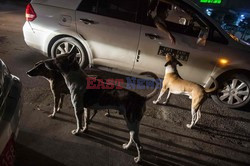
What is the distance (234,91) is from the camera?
13.4 feet

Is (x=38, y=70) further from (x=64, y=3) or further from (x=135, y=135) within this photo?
(x=64, y=3)

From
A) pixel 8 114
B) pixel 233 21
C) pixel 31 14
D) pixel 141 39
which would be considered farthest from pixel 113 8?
pixel 233 21

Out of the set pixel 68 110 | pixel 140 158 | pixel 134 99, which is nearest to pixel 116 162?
pixel 140 158

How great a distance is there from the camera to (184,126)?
3445 mm

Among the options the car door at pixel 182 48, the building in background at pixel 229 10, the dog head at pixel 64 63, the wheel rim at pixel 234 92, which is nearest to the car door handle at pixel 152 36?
the car door at pixel 182 48

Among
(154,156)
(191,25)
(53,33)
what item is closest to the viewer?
(154,156)

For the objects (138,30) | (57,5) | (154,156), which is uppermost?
(57,5)

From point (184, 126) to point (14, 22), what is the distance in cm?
733

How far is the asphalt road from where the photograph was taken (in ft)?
8.48

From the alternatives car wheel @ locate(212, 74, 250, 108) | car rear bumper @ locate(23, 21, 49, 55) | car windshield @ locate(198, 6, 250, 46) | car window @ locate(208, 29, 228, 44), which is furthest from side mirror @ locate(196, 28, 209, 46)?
car windshield @ locate(198, 6, 250, 46)

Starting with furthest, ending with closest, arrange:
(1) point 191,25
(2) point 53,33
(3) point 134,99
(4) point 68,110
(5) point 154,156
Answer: (2) point 53,33, (1) point 191,25, (4) point 68,110, (5) point 154,156, (3) point 134,99

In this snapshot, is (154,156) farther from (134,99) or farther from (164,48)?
(164,48)

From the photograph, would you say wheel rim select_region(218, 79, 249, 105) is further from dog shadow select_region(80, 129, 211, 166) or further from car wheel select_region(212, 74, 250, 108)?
dog shadow select_region(80, 129, 211, 166)

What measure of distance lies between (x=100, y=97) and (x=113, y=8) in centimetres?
207
